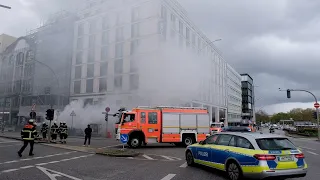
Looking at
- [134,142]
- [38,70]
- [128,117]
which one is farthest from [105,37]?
[134,142]

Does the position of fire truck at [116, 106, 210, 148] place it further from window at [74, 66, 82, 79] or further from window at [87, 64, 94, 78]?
window at [74, 66, 82, 79]

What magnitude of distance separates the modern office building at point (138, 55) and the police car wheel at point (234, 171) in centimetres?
1752

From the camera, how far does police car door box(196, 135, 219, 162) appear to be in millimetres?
7312

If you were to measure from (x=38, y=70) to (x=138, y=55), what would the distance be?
1731 centimetres

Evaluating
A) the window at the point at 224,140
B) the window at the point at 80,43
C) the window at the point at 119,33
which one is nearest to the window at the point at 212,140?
the window at the point at 224,140

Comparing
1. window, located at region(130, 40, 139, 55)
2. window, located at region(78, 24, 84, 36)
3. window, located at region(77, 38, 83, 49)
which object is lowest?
window, located at region(130, 40, 139, 55)

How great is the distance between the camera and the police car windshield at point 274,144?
19.5 ft

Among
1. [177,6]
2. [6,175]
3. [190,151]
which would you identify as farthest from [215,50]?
[6,175]

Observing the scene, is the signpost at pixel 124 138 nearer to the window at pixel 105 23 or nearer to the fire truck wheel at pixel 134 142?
the fire truck wheel at pixel 134 142

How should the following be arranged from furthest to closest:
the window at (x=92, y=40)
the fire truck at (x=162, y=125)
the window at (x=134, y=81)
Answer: the window at (x=92, y=40) < the window at (x=134, y=81) < the fire truck at (x=162, y=125)

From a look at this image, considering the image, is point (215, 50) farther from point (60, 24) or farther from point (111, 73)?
point (60, 24)

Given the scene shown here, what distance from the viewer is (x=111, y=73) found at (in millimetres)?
35438

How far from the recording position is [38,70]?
3784 centimetres

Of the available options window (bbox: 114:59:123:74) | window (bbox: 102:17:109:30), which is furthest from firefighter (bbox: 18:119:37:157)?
window (bbox: 114:59:123:74)
